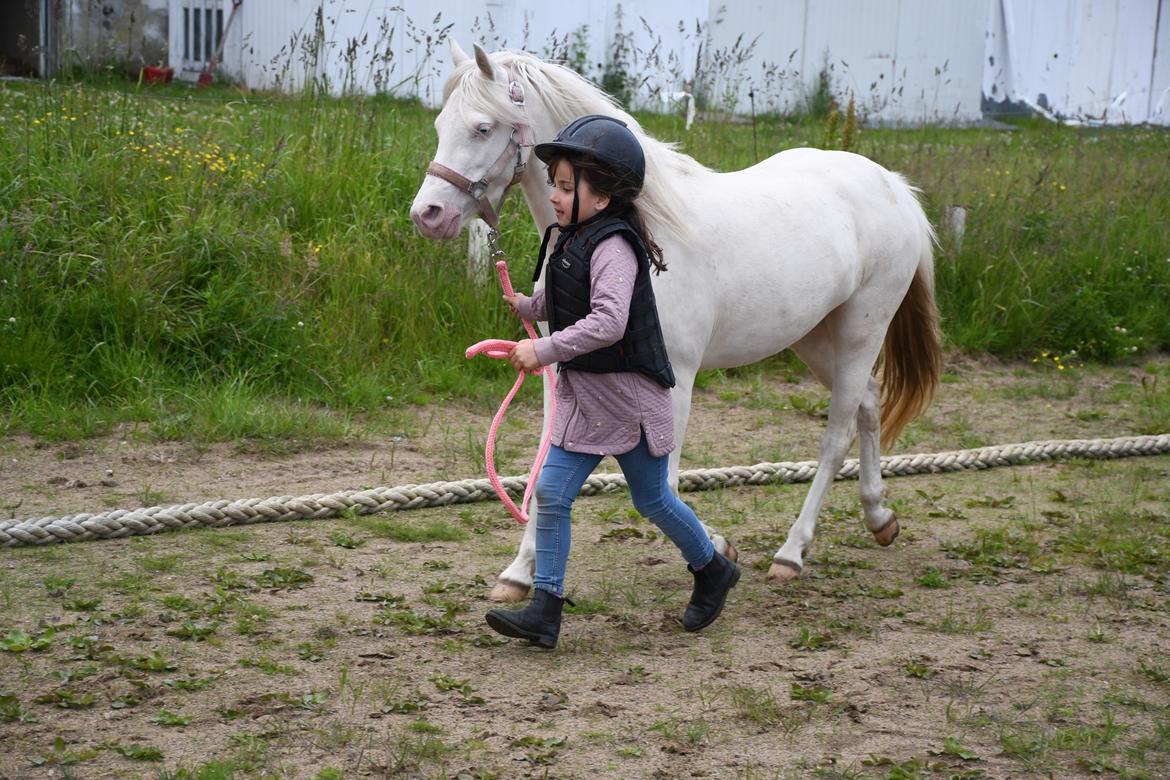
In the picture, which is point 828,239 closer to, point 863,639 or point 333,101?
point 863,639

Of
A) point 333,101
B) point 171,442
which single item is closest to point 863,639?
point 171,442

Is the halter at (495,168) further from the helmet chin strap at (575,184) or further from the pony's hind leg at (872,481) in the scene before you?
the pony's hind leg at (872,481)

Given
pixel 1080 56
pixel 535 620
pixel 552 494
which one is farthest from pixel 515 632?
pixel 1080 56

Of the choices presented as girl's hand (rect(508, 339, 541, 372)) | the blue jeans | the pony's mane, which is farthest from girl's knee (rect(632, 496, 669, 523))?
the pony's mane

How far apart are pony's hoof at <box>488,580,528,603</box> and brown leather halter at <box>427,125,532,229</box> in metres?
1.10

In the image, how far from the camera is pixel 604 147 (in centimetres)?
322

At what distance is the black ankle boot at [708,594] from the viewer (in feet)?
12.0

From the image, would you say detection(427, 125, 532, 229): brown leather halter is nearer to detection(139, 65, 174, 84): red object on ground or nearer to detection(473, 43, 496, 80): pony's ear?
detection(473, 43, 496, 80): pony's ear

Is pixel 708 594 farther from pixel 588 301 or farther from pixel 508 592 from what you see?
pixel 588 301

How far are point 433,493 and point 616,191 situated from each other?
1.83 m

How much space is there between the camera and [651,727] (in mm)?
2986

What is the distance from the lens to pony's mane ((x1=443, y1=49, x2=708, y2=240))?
3557mm

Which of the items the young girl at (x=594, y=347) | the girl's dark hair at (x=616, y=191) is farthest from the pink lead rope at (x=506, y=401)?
the girl's dark hair at (x=616, y=191)

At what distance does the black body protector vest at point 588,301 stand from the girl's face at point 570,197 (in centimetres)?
3
